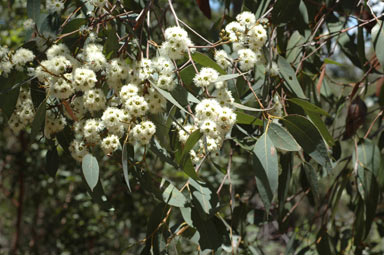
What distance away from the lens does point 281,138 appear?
1234mm

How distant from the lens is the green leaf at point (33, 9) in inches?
57.3

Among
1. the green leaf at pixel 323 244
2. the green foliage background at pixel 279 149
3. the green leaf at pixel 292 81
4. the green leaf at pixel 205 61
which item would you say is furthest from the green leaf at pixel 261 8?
the green leaf at pixel 323 244

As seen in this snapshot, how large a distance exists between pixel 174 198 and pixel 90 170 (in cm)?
34

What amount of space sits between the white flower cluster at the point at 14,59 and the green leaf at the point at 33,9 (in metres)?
0.25

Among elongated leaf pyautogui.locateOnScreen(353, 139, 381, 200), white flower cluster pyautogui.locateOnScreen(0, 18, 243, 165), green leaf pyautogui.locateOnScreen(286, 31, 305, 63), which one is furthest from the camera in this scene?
green leaf pyautogui.locateOnScreen(286, 31, 305, 63)

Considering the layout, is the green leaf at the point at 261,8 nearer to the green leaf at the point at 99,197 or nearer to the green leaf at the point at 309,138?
the green leaf at the point at 309,138

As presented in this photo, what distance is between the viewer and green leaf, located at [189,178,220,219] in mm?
1328

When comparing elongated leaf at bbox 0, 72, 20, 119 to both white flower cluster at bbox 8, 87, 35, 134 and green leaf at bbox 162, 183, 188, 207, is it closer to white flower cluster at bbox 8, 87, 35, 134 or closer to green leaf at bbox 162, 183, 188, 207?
white flower cluster at bbox 8, 87, 35, 134

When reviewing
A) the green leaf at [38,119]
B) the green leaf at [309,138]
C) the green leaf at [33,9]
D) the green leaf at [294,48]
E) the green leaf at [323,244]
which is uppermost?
the green leaf at [33,9]

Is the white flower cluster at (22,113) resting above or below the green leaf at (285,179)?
above

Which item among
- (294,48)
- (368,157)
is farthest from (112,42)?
(368,157)

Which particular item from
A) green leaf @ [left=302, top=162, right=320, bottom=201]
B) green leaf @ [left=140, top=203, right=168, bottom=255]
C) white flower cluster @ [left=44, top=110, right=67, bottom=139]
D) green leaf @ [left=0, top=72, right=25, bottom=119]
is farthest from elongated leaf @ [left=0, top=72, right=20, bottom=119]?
green leaf @ [left=302, top=162, right=320, bottom=201]

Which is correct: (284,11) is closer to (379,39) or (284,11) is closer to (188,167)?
(379,39)

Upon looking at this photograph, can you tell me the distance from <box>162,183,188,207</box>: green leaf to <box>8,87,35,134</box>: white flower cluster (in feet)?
1.62
